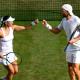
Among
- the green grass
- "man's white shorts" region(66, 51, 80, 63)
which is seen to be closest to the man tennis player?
"man's white shorts" region(66, 51, 80, 63)

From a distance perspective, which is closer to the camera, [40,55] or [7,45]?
[7,45]

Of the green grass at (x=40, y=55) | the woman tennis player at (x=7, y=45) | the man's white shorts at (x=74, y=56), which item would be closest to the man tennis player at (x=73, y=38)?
the man's white shorts at (x=74, y=56)

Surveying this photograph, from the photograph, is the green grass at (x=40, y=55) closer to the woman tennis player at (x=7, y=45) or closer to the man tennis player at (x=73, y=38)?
the woman tennis player at (x=7, y=45)

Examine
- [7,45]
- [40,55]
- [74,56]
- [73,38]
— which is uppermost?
[73,38]

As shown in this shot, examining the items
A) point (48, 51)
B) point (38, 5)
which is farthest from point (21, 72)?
point (38, 5)

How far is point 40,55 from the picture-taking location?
597 inches

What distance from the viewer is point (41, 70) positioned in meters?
13.5

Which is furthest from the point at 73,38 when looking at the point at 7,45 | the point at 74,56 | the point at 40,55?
the point at 40,55

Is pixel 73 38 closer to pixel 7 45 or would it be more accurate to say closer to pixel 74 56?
pixel 74 56

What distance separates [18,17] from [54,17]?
5.69ft

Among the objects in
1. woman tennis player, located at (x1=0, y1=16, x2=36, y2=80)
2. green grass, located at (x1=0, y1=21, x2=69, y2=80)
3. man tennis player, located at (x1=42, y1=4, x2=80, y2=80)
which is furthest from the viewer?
green grass, located at (x1=0, y1=21, x2=69, y2=80)

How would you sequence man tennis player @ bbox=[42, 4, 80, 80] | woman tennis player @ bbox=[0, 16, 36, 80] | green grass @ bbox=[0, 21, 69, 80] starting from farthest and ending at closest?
green grass @ bbox=[0, 21, 69, 80]
woman tennis player @ bbox=[0, 16, 36, 80]
man tennis player @ bbox=[42, 4, 80, 80]

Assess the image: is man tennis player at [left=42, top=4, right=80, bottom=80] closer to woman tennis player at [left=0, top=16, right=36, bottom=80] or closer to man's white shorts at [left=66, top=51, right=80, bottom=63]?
man's white shorts at [left=66, top=51, right=80, bottom=63]

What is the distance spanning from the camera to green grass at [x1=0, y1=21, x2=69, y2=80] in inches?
513
